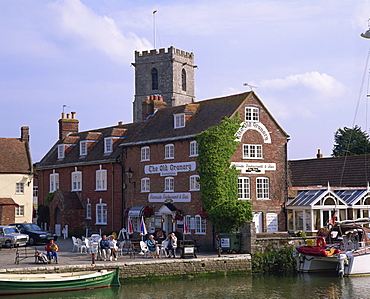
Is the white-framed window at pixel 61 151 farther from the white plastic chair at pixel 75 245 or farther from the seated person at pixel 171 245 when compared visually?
the seated person at pixel 171 245

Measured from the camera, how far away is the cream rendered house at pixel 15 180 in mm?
48834

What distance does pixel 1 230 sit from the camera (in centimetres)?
3678

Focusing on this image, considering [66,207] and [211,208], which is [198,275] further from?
[66,207]

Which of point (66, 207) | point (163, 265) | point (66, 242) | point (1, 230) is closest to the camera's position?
point (163, 265)

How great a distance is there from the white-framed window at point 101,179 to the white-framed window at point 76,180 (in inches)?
91.6

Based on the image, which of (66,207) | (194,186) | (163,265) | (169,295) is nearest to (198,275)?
(163,265)

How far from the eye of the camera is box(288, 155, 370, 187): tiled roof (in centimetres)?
4322

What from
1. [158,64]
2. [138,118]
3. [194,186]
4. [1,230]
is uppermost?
[158,64]

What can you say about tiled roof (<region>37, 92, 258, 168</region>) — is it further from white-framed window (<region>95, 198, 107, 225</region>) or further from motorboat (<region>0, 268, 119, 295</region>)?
motorboat (<region>0, 268, 119, 295</region>)

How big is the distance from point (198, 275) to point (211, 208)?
5260 mm

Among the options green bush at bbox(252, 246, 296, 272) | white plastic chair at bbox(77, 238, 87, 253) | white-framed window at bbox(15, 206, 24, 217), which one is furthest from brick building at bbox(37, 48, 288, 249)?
white plastic chair at bbox(77, 238, 87, 253)

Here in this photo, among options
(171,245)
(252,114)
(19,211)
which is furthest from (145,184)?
(19,211)

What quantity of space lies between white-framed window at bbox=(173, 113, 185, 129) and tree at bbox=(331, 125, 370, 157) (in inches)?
1121

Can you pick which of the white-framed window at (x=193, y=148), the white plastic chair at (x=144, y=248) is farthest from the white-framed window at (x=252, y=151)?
the white plastic chair at (x=144, y=248)
